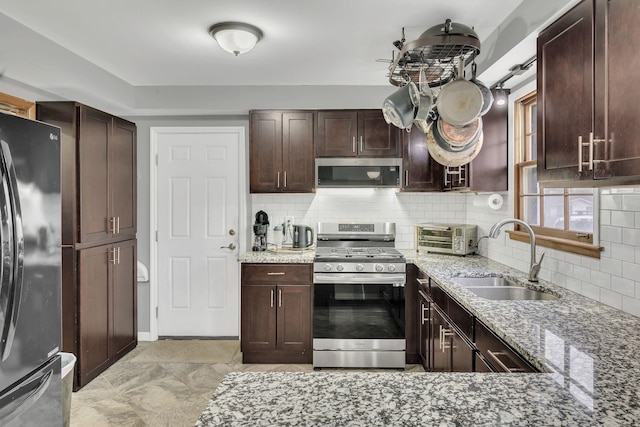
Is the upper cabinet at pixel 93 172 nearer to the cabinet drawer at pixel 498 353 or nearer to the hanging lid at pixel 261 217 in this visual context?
the hanging lid at pixel 261 217

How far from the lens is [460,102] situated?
5.87 ft

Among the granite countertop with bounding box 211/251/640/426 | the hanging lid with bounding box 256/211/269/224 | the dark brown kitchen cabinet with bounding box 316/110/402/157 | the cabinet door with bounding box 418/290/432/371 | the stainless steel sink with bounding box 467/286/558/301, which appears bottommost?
the cabinet door with bounding box 418/290/432/371

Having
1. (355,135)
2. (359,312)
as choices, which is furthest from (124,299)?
(355,135)

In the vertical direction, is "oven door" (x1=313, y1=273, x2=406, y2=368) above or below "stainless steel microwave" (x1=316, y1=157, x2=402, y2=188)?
below

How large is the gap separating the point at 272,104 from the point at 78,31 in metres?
1.56

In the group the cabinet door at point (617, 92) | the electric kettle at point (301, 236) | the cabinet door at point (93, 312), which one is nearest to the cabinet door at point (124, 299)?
the cabinet door at point (93, 312)

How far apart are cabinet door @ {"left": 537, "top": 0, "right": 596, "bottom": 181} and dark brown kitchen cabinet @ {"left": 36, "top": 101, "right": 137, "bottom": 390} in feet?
9.72

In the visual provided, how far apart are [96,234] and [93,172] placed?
19.0 inches

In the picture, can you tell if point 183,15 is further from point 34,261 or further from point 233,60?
point 34,261

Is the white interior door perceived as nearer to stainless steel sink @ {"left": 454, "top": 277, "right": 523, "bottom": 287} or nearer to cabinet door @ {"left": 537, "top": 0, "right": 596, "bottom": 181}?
stainless steel sink @ {"left": 454, "top": 277, "right": 523, "bottom": 287}

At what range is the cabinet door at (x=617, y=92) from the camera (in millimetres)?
1206

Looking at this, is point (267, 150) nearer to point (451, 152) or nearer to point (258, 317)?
point (258, 317)

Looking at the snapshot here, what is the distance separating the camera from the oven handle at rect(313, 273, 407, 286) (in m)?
3.17

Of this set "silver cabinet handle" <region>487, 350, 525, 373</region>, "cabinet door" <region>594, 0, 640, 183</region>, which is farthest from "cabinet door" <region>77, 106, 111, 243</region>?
"cabinet door" <region>594, 0, 640, 183</region>
